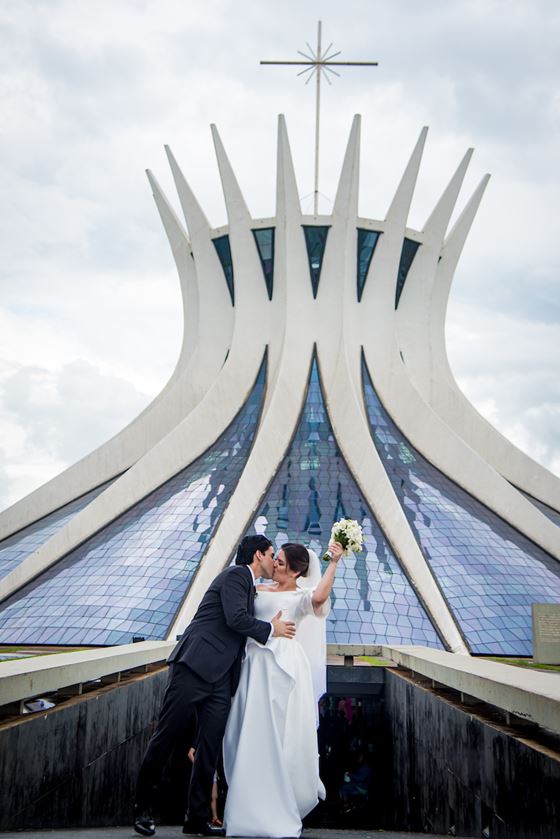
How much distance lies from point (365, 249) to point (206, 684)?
2117cm

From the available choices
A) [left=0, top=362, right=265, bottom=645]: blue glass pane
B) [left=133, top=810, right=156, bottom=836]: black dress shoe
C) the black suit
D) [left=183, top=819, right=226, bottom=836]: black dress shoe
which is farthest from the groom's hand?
[left=0, top=362, right=265, bottom=645]: blue glass pane

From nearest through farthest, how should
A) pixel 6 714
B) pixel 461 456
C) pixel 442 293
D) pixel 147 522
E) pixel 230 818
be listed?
1. pixel 230 818
2. pixel 6 714
3. pixel 147 522
4. pixel 461 456
5. pixel 442 293

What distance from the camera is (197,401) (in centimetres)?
2470

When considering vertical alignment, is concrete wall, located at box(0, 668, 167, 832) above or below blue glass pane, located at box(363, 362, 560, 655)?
below

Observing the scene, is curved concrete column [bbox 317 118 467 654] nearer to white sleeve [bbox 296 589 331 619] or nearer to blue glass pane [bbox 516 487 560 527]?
blue glass pane [bbox 516 487 560 527]

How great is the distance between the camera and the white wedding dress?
4.52m

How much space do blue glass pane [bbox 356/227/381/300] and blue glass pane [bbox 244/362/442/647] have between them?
3.49 metres

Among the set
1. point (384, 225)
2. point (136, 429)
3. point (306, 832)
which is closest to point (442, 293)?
point (384, 225)

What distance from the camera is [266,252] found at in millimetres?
24328

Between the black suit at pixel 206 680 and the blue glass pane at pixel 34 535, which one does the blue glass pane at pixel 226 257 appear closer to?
the blue glass pane at pixel 34 535

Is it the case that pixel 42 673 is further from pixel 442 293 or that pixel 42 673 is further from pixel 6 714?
pixel 442 293

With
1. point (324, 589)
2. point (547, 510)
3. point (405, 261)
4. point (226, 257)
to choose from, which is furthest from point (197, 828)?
point (405, 261)

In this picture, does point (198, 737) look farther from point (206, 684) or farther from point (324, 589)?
point (324, 589)

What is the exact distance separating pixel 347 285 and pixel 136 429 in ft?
26.6
